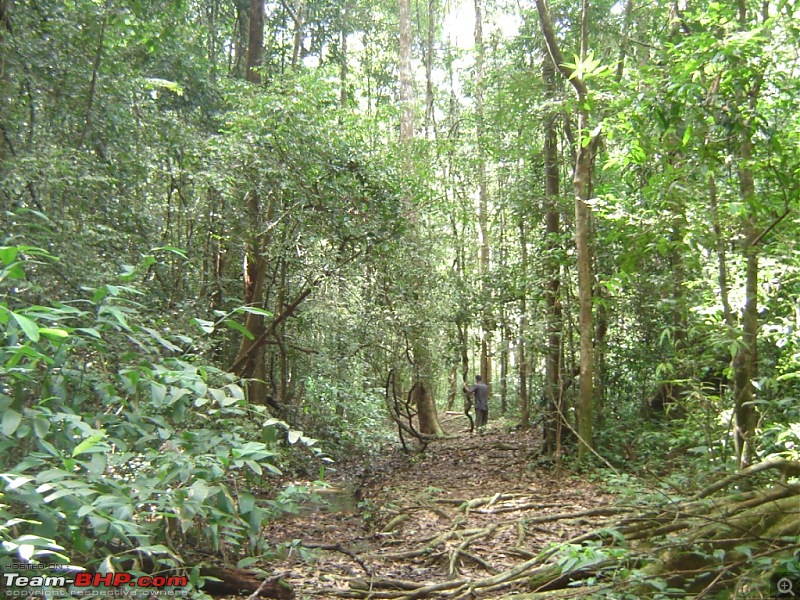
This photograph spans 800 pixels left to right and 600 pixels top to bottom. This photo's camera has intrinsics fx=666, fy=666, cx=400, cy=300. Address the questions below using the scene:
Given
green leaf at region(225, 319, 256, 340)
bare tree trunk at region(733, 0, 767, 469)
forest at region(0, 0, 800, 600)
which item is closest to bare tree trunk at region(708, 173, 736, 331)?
forest at region(0, 0, 800, 600)

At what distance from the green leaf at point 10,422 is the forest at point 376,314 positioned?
→ 1 centimetres

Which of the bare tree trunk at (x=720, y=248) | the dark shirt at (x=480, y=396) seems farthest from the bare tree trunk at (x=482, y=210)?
the bare tree trunk at (x=720, y=248)

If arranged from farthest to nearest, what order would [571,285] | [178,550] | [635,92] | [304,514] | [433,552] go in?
[571,285] → [304,514] → [433,552] → [635,92] → [178,550]

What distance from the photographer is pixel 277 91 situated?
32.8 ft

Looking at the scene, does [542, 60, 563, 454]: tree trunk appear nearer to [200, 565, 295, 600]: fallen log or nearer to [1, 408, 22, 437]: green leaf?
[200, 565, 295, 600]: fallen log

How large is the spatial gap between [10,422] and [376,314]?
8.77 metres

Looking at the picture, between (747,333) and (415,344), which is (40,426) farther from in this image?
(415,344)

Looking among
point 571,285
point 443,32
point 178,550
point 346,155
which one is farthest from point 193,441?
point 443,32

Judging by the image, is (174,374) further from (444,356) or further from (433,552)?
(444,356)

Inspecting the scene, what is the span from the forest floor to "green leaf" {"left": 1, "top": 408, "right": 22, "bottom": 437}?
100 inches

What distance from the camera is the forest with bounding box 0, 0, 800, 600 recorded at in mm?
3947

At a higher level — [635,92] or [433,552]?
[635,92]

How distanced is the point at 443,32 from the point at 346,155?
23.9 meters

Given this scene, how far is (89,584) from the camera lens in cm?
364
